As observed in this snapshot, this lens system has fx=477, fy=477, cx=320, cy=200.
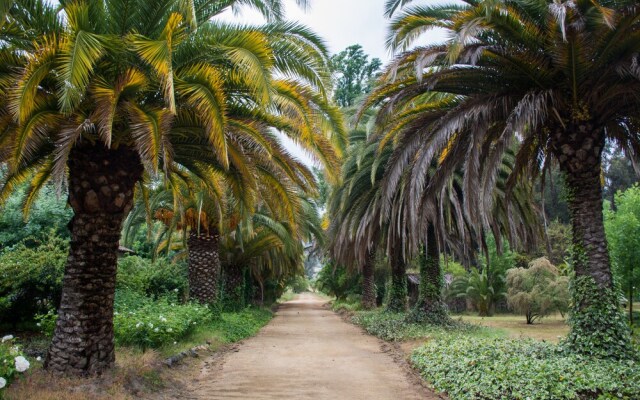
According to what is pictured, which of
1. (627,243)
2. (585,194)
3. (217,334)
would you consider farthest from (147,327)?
(627,243)

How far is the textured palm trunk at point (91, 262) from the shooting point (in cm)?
693

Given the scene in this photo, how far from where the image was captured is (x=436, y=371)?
8.02 meters

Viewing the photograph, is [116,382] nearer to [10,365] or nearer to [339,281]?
[10,365]

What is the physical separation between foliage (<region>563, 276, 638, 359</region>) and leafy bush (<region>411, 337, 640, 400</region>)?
0.24 m

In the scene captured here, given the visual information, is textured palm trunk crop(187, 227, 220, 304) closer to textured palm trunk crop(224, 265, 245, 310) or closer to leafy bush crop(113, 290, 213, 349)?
textured palm trunk crop(224, 265, 245, 310)

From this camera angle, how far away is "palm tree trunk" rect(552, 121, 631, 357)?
7.87 meters

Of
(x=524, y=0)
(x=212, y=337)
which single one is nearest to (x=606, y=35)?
(x=524, y=0)

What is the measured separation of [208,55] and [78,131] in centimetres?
217

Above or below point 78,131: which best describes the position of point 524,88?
above

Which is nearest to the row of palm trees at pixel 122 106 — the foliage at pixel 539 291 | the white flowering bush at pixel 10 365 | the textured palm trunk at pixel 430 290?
the white flowering bush at pixel 10 365

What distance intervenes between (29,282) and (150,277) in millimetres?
5209

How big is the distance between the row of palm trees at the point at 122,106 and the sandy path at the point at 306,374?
6.73 feet

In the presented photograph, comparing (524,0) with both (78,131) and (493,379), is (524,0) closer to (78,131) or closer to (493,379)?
(493,379)

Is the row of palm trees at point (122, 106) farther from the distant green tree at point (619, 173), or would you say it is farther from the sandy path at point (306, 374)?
the distant green tree at point (619, 173)
